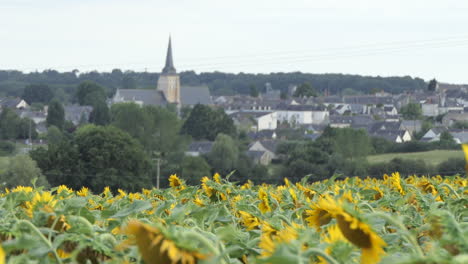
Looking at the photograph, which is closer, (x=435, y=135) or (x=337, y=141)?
(x=337, y=141)

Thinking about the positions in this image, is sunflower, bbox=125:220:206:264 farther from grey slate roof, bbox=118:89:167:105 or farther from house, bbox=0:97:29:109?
grey slate roof, bbox=118:89:167:105

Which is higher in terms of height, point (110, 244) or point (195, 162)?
point (110, 244)

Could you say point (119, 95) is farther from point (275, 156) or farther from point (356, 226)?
point (356, 226)

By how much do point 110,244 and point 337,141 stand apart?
6153 centimetres

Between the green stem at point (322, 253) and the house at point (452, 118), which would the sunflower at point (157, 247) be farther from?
the house at point (452, 118)

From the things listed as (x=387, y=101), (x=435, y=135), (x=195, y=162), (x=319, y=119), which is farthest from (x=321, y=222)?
(x=387, y=101)

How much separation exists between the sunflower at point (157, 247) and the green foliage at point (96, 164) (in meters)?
41.9

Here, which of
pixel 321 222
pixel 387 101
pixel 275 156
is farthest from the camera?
pixel 387 101

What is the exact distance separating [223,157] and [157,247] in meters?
60.1

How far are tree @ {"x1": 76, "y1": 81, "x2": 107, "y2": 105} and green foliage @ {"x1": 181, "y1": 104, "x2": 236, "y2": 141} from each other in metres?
40.9

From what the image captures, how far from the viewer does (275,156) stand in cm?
7262

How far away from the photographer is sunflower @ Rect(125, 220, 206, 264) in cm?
138

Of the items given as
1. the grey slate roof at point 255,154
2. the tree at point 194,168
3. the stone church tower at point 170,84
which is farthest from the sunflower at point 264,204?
the stone church tower at point 170,84

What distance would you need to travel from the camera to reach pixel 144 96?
142375 millimetres
